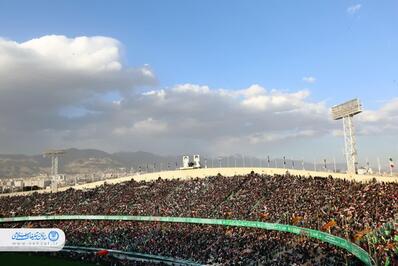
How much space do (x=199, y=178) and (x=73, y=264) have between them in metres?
24.9

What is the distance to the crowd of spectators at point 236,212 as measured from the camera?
35156mm

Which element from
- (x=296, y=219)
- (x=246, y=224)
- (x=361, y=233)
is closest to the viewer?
(x=361, y=233)

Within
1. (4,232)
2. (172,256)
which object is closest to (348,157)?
(172,256)

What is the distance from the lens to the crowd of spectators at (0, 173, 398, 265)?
115 ft

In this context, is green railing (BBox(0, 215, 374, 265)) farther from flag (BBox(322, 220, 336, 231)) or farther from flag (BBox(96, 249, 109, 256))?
flag (BBox(96, 249, 109, 256))

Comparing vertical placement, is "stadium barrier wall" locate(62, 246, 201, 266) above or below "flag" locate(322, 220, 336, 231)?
below

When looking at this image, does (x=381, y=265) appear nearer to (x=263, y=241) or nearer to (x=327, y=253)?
(x=327, y=253)

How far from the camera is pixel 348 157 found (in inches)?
2393

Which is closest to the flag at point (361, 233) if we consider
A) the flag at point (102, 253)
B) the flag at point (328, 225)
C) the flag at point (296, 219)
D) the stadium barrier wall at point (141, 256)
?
the flag at point (328, 225)

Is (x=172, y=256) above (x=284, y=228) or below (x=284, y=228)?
below

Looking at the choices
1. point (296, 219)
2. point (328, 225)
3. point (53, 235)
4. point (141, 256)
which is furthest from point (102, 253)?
point (328, 225)

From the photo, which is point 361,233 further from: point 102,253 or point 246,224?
point 102,253

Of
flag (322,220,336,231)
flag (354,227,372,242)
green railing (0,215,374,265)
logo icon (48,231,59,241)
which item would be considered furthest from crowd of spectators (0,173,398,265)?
logo icon (48,231,59,241)

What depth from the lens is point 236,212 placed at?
52.2 meters
